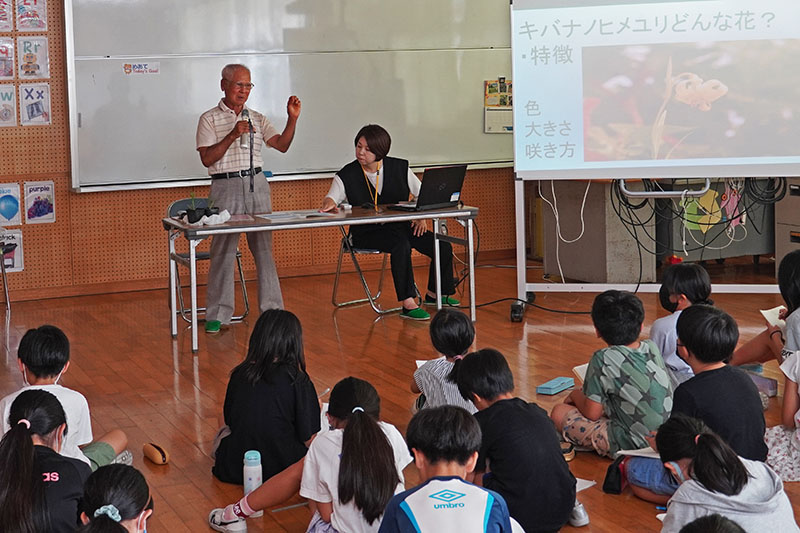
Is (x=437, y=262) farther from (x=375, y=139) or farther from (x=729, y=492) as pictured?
(x=729, y=492)

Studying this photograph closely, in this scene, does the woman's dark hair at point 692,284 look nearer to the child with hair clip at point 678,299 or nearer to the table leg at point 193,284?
the child with hair clip at point 678,299

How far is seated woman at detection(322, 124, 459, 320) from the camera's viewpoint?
6.55 meters

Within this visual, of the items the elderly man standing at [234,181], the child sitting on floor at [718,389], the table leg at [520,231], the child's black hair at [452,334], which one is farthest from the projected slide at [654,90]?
the child sitting on floor at [718,389]

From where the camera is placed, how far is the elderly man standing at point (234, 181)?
6.26 meters

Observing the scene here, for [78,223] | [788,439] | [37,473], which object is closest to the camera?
[37,473]

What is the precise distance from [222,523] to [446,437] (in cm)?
128

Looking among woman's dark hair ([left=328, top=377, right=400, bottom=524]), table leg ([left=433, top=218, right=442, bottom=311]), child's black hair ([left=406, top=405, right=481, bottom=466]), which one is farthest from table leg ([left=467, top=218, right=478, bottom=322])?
child's black hair ([left=406, top=405, right=481, bottom=466])

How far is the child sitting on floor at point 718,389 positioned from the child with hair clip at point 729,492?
2.12ft

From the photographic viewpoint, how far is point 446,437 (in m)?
2.39

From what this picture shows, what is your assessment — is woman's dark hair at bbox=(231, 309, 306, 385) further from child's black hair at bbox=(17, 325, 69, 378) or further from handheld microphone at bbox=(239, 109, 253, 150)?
handheld microphone at bbox=(239, 109, 253, 150)

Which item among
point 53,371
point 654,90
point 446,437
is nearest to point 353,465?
point 446,437

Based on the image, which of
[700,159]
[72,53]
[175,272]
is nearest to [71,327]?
[175,272]

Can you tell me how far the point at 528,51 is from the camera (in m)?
6.45

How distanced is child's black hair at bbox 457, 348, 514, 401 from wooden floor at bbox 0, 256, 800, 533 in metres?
0.64
